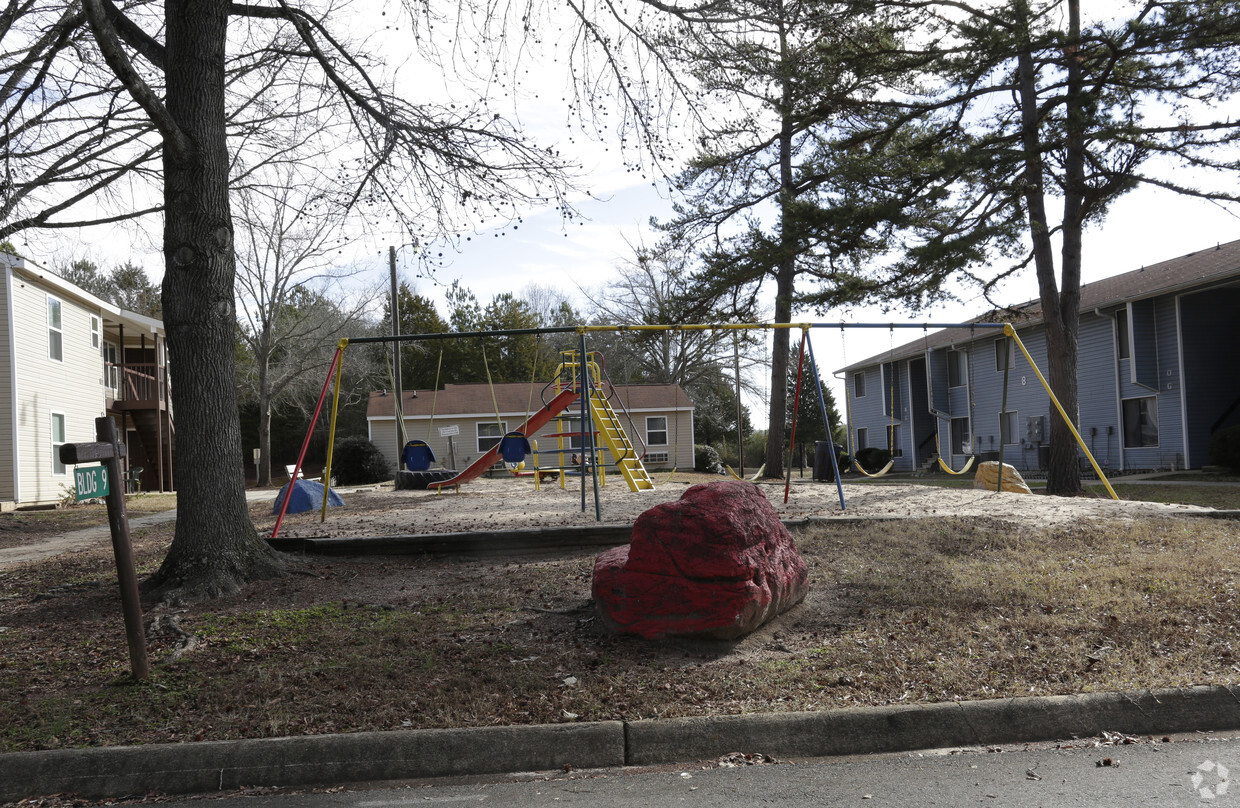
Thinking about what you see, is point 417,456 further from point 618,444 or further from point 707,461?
point 707,461

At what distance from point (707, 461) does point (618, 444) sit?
65.4ft

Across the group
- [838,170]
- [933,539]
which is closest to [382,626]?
[933,539]

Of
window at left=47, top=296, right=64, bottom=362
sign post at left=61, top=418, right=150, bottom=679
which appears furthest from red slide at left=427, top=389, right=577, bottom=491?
window at left=47, top=296, right=64, bottom=362

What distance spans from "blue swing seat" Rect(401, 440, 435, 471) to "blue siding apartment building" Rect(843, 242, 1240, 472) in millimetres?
10423

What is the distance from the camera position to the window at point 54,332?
72.4 feet

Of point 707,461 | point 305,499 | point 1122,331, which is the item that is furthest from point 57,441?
point 1122,331

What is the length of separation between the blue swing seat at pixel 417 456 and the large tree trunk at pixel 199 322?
318 inches

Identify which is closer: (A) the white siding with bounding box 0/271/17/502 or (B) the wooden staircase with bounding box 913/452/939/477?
(A) the white siding with bounding box 0/271/17/502

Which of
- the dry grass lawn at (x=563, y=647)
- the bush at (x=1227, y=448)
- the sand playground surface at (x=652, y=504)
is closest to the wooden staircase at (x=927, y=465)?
the bush at (x=1227, y=448)

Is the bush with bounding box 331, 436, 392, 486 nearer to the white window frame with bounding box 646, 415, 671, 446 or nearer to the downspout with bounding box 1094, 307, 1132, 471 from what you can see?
the white window frame with bounding box 646, 415, 671, 446

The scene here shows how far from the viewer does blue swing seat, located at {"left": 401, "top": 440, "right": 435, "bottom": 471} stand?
50.9 ft

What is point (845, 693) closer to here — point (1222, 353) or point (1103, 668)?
point (1103, 668)

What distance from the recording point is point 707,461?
114ft

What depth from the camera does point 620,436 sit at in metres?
15.5
